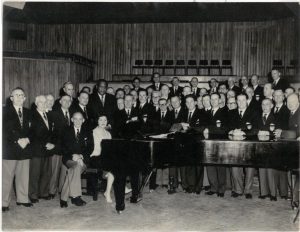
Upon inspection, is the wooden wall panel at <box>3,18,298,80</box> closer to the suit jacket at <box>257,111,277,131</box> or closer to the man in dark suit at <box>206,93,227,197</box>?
the man in dark suit at <box>206,93,227,197</box>

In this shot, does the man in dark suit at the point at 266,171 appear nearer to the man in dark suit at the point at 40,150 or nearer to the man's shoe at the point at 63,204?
the man's shoe at the point at 63,204

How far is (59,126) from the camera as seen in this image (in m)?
5.34

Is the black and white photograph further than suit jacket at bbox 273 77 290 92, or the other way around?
suit jacket at bbox 273 77 290 92

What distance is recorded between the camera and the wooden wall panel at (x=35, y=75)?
972 centimetres

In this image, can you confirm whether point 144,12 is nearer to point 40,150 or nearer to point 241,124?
point 241,124

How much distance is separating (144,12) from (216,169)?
822 cm

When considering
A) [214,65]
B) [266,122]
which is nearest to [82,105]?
[266,122]

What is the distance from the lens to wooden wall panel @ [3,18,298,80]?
13.2 m

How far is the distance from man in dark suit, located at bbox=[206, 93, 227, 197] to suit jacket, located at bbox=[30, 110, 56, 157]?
2.32 m

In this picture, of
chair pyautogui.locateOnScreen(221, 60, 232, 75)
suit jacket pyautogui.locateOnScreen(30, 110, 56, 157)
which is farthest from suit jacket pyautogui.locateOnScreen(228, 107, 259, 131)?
chair pyautogui.locateOnScreen(221, 60, 232, 75)

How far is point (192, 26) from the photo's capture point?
13898mm

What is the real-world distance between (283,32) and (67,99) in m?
9.83

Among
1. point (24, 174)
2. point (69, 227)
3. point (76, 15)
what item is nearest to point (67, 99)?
point (24, 174)

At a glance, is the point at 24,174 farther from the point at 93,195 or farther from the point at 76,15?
the point at 76,15
